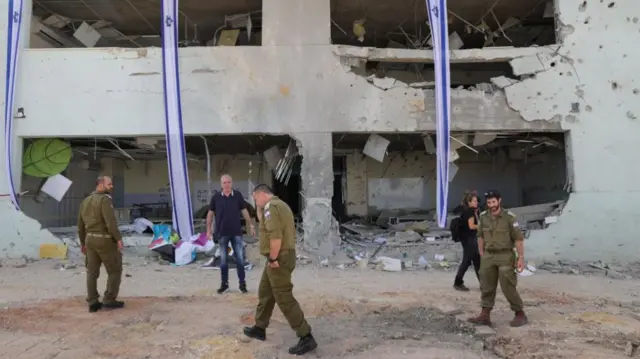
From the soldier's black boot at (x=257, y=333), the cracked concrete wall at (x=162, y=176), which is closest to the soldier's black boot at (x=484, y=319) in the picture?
the soldier's black boot at (x=257, y=333)

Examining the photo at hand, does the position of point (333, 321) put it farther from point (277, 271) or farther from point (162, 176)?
point (162, 176)

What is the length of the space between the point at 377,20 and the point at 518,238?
884 cm

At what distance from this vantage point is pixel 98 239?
19.3 ft

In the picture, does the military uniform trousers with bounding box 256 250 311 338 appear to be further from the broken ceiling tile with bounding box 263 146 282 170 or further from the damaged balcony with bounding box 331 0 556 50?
the broken ceiling tile with bounding box 263 146 282 170

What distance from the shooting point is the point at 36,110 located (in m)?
10.4

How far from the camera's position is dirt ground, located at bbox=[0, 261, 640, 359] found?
14.9 feet

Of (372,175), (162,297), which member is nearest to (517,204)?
(372,175)

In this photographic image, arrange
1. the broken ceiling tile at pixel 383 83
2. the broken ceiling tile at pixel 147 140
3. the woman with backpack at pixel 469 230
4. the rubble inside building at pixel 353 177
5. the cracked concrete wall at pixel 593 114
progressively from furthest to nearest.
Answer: the rubble inside building at pixel 353 177, the broken ceiling tile at pixel 147 140, the broken ceiling tile at pixel 383 83, the cracked concrete wall at pixel 593 114, the woman with backpack at pixel 469 230

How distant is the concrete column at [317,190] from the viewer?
1027cm

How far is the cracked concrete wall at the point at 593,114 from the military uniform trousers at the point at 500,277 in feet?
17.3

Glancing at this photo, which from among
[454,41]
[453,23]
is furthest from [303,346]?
[453,23]

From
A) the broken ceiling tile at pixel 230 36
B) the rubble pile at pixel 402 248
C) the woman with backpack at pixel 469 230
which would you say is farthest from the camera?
the broken ceiling tile at pixel 230 36

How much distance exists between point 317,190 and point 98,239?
17.0 ft

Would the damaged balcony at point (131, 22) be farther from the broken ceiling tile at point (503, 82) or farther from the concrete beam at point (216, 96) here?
the broken ceiling tile at point (503, 82)
